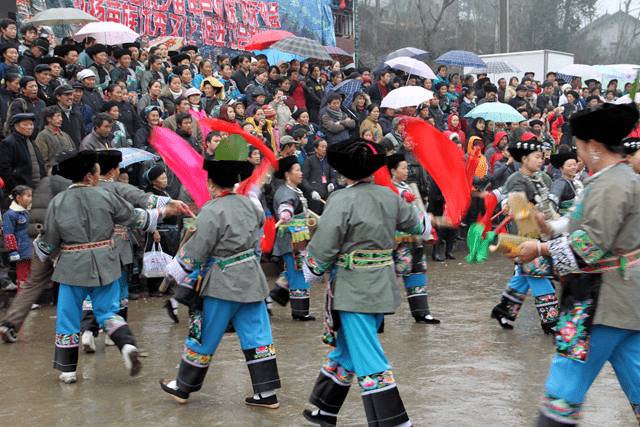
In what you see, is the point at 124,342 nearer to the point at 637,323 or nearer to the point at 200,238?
the point at 200,238

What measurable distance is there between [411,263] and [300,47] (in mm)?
6574

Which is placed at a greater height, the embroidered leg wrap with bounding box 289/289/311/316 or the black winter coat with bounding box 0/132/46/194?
the black winter coat with bounding box 0/132/46/194

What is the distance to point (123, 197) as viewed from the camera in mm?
6020

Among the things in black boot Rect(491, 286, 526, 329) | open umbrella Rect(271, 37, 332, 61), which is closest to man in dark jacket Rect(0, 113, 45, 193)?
open umbrella Rect(271, 37, 332, 61)

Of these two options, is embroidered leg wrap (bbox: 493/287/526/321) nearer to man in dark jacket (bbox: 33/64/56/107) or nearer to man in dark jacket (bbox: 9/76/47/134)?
man in dark jacket (bbox: 9/76/47/134)

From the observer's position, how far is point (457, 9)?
38.9 meters

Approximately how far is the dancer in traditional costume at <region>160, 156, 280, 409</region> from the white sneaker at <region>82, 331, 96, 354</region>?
1630mm

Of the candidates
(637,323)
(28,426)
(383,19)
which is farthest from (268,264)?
(383,19)

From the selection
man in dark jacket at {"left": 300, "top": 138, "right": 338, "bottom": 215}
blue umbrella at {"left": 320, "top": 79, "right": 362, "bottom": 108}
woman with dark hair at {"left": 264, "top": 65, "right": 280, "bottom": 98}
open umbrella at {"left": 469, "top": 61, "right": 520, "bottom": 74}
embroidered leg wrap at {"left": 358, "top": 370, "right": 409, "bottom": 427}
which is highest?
open umbrella at {"left": 469, "top": 61, "right": 520, "bottom": 74}

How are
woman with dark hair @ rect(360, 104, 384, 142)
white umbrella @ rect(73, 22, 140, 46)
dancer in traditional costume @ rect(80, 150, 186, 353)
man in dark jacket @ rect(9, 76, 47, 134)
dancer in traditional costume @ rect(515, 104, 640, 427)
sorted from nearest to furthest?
dancer in traditional costume @ rect(515, 104, 640, 427) → dancer in traditional costume @ rect(80, 150, 186, 353) → man in dark jacket @ rect(9, 76, 47, 134) → white umbrella @ rect(73, 22, 140, 46) → woman with dark hair @ rect(360, 104, 384, 142)

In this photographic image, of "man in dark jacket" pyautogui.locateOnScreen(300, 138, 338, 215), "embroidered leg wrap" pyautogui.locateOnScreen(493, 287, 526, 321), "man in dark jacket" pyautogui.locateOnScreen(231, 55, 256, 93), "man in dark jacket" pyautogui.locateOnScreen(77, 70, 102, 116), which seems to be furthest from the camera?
"man in dark jacket" pyautogui.locateOnScreen(231, 55, 256, 93)

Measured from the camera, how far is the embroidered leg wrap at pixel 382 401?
3.94 metres

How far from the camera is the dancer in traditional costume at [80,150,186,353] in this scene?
559 centimetres

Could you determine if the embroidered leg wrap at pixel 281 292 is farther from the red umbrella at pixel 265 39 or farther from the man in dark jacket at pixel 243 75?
the red umbrella at pixel 265 39
